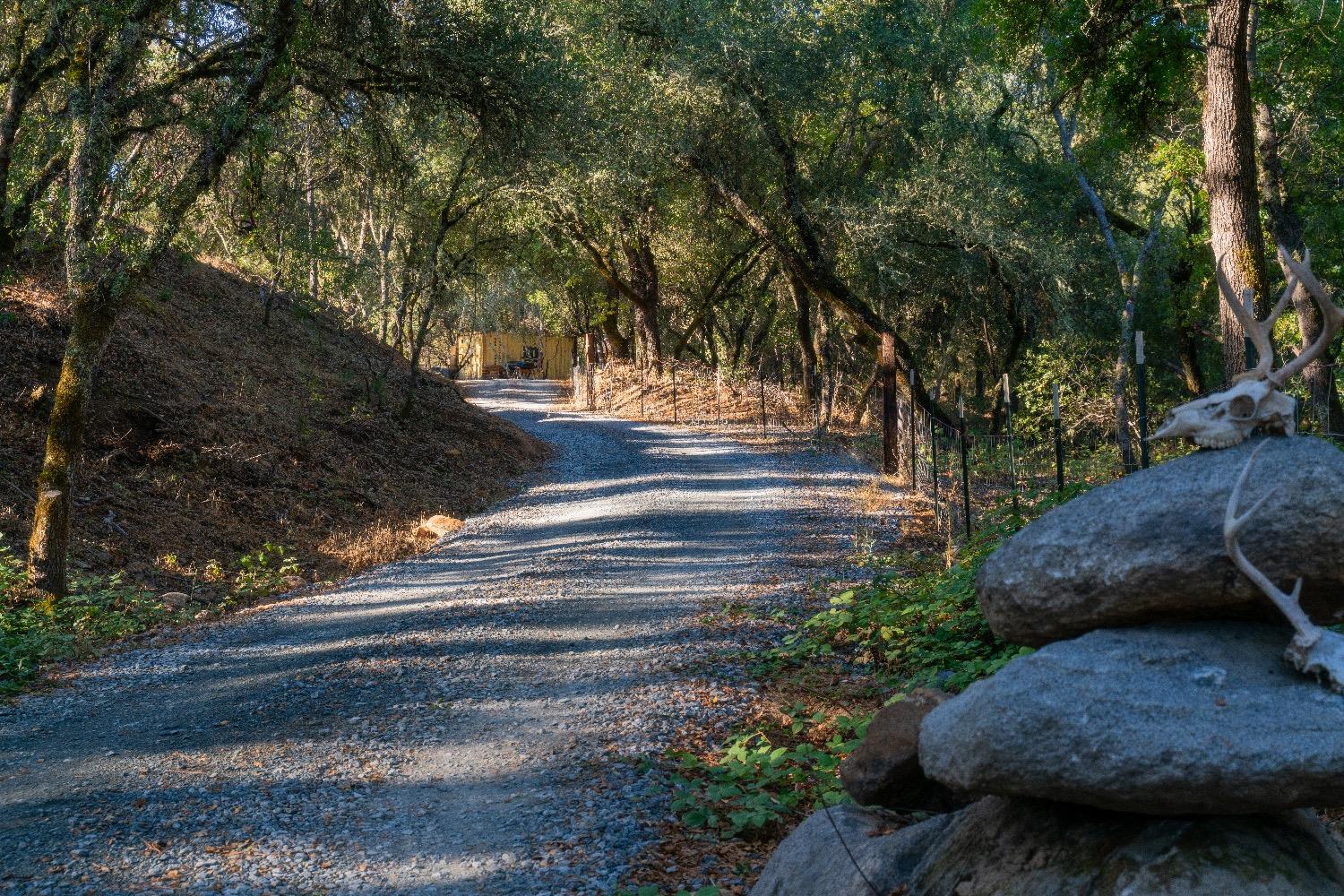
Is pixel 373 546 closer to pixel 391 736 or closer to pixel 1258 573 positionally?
pixel 391 736

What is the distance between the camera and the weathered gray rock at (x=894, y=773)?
479cm

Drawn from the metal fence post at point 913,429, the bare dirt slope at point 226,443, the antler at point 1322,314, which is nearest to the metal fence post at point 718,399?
the bare dirt slope at point 226,443

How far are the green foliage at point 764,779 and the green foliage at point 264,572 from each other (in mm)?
8002

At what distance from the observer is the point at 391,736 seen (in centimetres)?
721

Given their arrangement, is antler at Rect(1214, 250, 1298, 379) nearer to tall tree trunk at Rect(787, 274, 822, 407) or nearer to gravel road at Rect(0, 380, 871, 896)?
gravel road at Rect(0, 380, 871, 896)

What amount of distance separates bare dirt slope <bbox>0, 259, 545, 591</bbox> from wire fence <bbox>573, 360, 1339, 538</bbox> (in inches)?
266

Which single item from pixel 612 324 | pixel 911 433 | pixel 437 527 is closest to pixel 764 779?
pixel 437 527

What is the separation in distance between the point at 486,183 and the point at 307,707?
53.2ft

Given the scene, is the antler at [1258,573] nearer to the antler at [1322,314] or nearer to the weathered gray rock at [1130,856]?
the antler at [1322,314]

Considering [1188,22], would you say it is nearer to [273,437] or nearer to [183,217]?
[183,217]

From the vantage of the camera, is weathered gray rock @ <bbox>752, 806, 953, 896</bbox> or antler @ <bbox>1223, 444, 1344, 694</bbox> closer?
antler @ <bbox>1223, 444, 1344, 694</bbox>

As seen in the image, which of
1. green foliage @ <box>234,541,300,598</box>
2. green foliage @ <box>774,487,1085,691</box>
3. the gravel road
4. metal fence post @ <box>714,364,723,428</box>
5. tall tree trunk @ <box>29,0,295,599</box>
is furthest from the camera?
metal fence post @ <box>714,364,723,428</box>

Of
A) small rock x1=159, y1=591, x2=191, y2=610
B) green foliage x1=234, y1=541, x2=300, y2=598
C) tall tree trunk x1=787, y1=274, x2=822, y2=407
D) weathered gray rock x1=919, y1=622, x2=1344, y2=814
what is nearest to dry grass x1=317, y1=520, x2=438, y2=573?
green foliage x1=234, y1=541, x2=300, y2=598

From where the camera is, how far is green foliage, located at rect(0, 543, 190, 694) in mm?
9367
